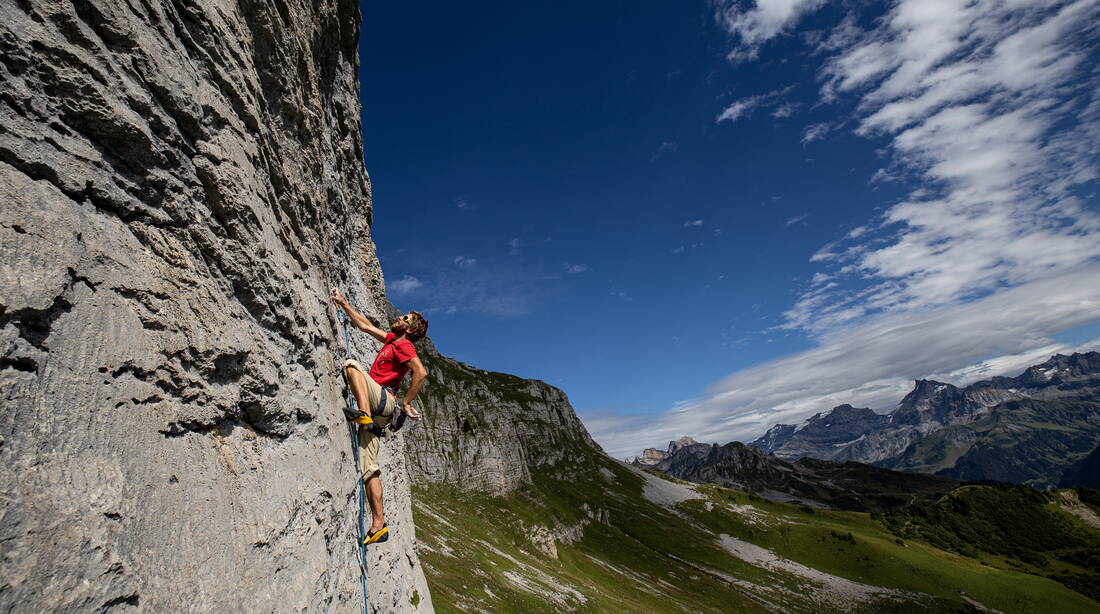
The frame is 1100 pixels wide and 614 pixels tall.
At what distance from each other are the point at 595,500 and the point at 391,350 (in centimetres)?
16358

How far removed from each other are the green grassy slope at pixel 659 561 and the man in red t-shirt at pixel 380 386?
30011 millimetres

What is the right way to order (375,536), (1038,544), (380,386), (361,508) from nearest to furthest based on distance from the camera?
(375,536) → (361,508) → (380,386) → (1038,544)

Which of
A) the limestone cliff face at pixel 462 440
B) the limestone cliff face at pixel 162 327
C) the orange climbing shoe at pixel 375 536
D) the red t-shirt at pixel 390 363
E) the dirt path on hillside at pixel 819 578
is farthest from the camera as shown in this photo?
the dirt path on hillside at pixel 819 578

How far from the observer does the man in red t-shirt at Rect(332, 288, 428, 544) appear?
10125mm

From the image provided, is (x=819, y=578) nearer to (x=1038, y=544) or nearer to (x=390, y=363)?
(x=1038, y=544)

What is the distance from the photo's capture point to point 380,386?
34.3 ft

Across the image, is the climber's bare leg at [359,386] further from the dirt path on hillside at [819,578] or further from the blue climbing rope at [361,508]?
the dirt path on hillside at [819,578]

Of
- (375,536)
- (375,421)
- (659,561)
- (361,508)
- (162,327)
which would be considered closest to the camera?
(162,327)

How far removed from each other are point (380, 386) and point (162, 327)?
210 inches

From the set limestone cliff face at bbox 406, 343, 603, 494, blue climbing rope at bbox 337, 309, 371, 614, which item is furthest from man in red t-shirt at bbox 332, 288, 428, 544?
limestone cliff face at bbox 406, 343, 603, 494

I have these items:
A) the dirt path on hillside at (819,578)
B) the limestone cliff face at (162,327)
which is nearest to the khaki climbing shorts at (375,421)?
the limestone cliff face at (162,327)

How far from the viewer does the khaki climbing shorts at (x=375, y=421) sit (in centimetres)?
1026

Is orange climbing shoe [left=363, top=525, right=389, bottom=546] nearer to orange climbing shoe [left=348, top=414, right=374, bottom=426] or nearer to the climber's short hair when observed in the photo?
orange climbing shoe [left=348, top=414, right=374, bottom=426]

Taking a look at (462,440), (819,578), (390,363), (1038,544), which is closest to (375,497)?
(390,363)
